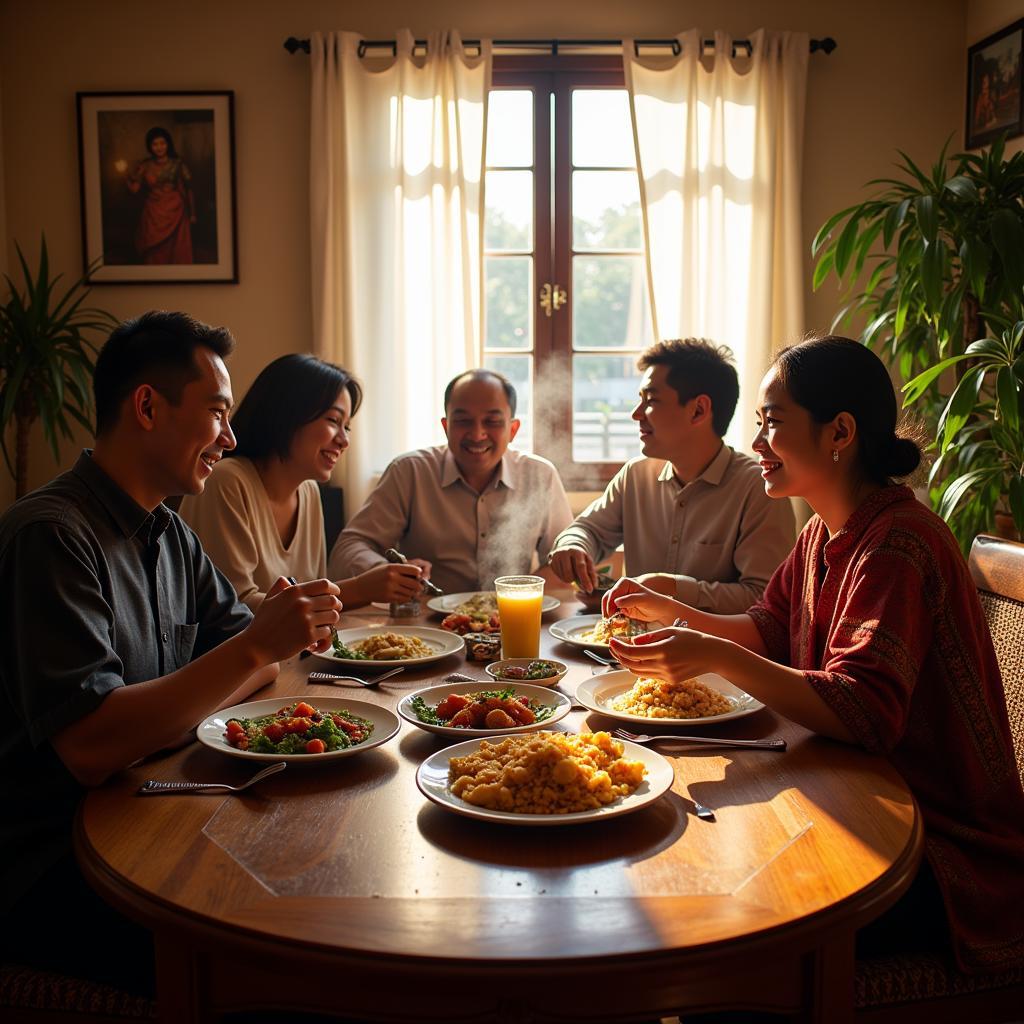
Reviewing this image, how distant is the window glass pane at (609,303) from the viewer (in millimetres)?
4473

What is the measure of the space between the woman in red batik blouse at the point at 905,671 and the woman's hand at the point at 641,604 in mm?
252

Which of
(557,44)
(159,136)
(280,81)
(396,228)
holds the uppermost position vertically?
(557,44)

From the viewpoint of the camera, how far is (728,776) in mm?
1338

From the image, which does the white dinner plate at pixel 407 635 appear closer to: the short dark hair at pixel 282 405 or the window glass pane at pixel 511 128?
the short dark hair at pixel 282 405

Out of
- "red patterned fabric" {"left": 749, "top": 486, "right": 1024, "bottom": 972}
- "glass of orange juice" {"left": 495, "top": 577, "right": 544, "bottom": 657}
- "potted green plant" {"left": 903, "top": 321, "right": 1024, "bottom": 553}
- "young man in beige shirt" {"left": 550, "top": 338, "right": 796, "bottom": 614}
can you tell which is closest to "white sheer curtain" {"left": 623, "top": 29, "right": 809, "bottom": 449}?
"potted green plant" {"left": 903, "top": 321, "right": 1024, "bottom": 553}

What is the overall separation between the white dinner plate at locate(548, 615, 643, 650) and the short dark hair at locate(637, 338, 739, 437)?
0.83 meters

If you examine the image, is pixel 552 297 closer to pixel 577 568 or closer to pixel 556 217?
pixel 556 217

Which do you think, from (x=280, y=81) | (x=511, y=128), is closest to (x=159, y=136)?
(x=280, y=81)

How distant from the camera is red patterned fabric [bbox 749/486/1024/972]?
139cm

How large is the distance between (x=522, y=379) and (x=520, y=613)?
269 cm

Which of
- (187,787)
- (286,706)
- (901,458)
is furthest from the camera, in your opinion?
(901,458)

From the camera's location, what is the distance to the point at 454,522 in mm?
3189

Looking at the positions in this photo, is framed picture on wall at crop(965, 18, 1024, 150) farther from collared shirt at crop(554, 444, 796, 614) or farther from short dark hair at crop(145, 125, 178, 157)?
short dark hair at crop(145, 125, 178, 157)

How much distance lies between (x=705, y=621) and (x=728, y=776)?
599 millimetres
